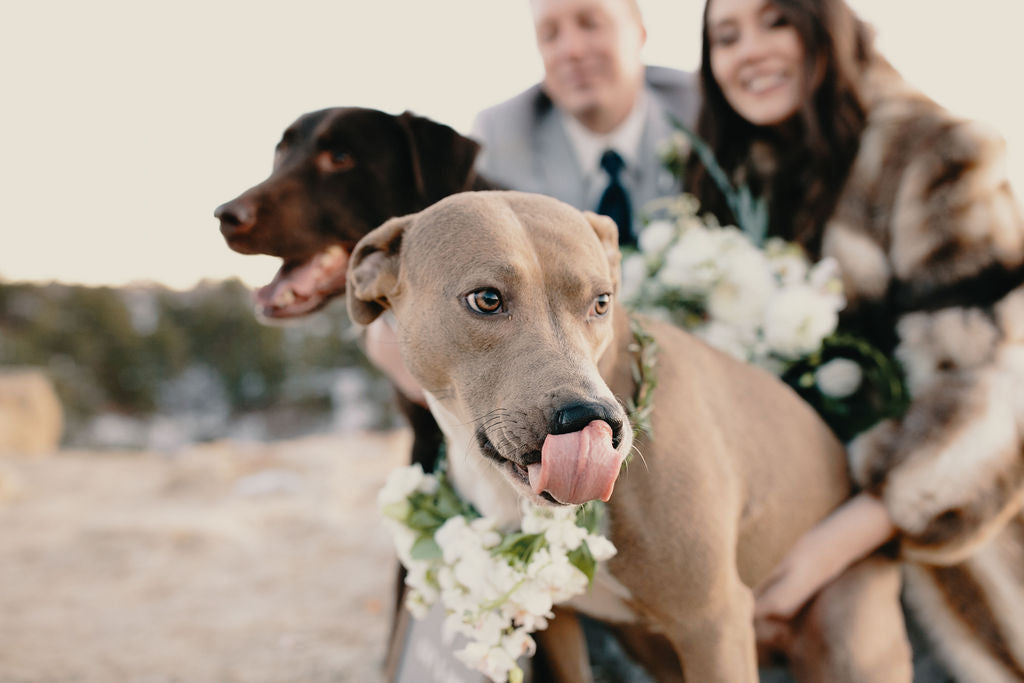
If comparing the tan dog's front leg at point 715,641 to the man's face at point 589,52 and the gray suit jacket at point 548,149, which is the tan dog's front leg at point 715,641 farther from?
the man's face at point 589,52

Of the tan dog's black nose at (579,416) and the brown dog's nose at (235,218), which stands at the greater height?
the brown dog's nose at (235,218)

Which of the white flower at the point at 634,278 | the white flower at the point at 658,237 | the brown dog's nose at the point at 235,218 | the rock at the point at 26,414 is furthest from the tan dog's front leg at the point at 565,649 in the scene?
the rock at the point at 26,414

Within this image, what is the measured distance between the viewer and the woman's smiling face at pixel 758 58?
276cm

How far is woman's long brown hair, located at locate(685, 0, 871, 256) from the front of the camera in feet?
8.96

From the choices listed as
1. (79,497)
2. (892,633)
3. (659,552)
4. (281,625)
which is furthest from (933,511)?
(79,497)

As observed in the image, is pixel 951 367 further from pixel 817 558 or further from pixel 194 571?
pixel 194 571

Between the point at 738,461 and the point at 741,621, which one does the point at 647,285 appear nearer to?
the point at 738,461

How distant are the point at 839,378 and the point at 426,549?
158cm

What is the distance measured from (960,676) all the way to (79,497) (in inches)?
245

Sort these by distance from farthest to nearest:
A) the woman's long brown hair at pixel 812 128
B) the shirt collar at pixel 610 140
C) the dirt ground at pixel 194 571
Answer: the shirt collar at pixel 610 140, the dirt ground at pixel 194 571, the woman's long brown hair at pixel 812 128

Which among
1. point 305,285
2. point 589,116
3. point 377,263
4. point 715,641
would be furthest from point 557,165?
point 715,641

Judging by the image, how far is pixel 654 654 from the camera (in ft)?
7.38

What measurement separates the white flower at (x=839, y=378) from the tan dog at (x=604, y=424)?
0.49 metres

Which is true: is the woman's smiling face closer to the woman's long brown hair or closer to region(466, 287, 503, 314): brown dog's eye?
the woman's long brown hair
